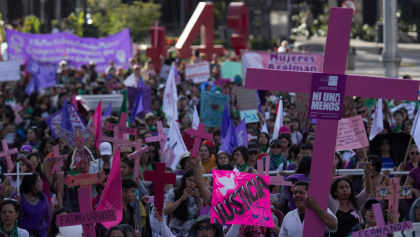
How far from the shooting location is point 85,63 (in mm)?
21516

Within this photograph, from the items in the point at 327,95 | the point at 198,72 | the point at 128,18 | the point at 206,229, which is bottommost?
the point at 128,18

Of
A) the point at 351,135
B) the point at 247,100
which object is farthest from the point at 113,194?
the point at 247,100

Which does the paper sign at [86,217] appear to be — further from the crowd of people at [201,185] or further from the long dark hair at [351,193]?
the long dark hair at [351,193]

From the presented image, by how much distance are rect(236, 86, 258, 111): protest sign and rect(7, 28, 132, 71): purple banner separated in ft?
32.8

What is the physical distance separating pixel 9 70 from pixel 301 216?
469 inches

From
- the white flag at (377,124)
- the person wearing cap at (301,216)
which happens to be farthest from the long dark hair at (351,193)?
the white flag at (377,124)

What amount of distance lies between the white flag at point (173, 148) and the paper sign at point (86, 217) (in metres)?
3.49

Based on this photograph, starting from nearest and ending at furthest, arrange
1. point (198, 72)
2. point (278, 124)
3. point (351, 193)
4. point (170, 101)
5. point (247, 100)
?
point (351, 193) → point (278, 124) → point (170, 101) → point (247, 100) → point (198, 72)

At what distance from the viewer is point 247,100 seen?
1165cm

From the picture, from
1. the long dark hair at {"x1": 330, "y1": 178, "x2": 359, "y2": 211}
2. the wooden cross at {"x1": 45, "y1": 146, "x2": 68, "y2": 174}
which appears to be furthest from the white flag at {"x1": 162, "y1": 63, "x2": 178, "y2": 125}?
the long dark hair at {"x1": 330, "y1": 178, "x2": 359, "y2": 211}

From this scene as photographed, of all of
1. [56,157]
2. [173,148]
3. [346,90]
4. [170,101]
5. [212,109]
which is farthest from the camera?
[212,109]

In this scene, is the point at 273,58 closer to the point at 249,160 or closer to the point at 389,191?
the point at 249,160

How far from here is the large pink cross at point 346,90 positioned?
5.10m

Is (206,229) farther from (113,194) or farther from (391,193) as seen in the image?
(391,193)
